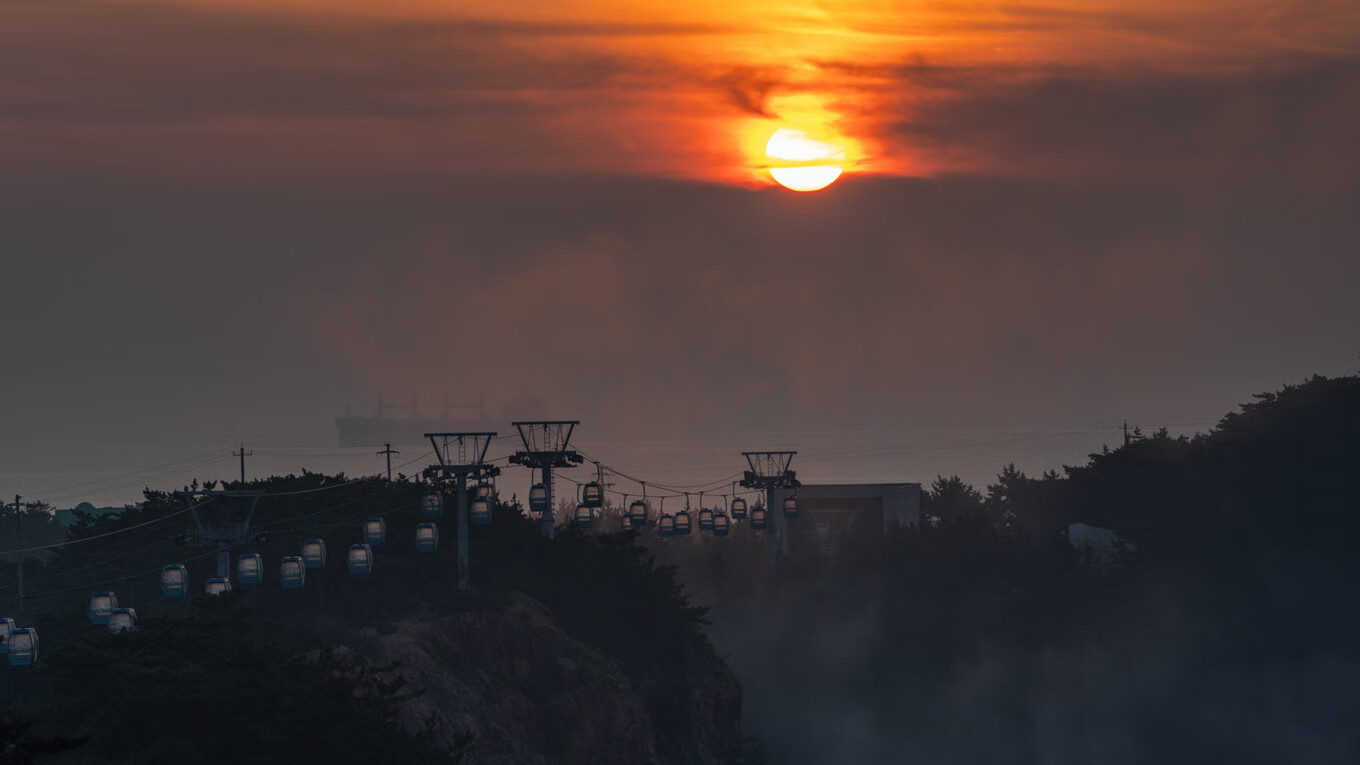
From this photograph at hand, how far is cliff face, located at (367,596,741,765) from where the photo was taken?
242 feet

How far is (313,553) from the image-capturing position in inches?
2881

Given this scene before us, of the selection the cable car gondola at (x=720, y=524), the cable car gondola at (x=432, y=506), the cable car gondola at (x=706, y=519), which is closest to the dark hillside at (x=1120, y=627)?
the cable car gondola at (x=706, y=519)

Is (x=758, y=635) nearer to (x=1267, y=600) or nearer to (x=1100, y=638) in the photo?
(x=1100, y=638)

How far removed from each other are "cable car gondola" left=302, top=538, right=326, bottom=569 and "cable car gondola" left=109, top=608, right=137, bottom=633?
26.5 ft

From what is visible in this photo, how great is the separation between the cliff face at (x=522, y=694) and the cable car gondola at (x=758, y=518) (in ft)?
158

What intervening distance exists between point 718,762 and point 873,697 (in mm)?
49704

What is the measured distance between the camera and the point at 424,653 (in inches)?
3014

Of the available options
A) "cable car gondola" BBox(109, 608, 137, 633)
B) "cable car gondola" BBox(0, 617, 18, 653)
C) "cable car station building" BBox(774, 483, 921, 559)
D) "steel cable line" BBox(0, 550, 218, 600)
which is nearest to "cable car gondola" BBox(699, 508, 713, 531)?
"steel cable line" BBox(0, 550, 218, 600)

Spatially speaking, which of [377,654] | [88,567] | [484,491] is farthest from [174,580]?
[88,567]

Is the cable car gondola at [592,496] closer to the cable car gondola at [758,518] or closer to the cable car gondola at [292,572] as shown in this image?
the cable car gondola at [292,572]

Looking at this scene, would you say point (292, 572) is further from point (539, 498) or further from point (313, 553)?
point (539, 498)

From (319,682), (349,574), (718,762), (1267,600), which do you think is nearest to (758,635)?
(1267,600)

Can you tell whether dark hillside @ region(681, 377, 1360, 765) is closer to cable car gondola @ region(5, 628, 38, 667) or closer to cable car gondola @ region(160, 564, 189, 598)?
cable car gondola @ region(160, 564, 189, 598)

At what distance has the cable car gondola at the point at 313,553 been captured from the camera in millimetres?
72812
